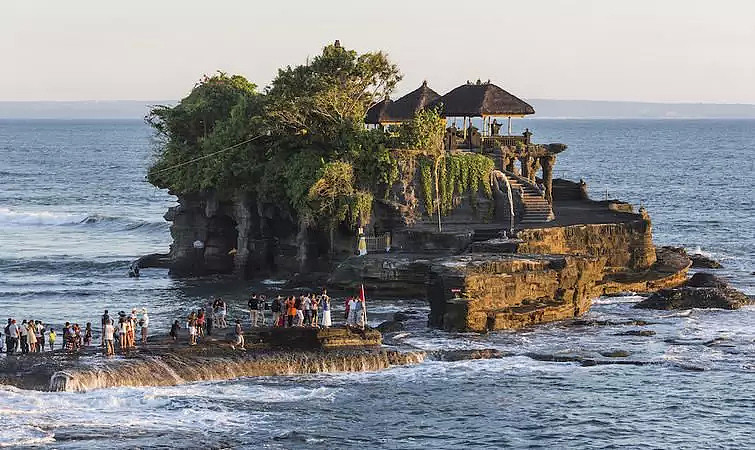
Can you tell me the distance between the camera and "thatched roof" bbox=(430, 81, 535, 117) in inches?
2751

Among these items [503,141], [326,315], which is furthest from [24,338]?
[503,141]

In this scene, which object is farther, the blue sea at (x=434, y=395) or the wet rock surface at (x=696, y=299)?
the wet rock surface at (x=696, y=299)

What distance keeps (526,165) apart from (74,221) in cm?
4325

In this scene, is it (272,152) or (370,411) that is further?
(272,152)

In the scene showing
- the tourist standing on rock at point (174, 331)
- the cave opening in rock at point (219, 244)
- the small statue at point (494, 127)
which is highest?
the small statue at point (494, 127)

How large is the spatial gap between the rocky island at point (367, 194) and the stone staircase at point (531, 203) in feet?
0.32

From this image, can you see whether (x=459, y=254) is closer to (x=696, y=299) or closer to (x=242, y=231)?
(x=696, y=299)

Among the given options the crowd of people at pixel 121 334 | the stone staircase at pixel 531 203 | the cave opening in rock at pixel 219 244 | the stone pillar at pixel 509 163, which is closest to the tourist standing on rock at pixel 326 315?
the crowd of people at pixel 121 334

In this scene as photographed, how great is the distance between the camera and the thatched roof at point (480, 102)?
69.9m

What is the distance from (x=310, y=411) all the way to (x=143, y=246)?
158 feet

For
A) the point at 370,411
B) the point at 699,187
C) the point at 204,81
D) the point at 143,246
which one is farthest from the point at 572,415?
the point at 699,187

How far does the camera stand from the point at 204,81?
76.0m

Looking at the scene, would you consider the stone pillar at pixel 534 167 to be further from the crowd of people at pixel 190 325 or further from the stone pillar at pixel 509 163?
the crowd of people at pixel 190 325

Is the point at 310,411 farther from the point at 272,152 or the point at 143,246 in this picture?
the point at 143,246
